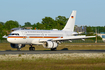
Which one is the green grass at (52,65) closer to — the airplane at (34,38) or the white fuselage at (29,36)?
the white fuselage at (29,36)

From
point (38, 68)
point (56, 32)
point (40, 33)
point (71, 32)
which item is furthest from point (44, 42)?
point (38, 68)

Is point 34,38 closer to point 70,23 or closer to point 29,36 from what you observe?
point 29,36

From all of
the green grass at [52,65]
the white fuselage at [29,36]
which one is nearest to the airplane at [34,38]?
the white fuselage at [29,36]

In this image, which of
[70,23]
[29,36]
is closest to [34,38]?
[29,36]

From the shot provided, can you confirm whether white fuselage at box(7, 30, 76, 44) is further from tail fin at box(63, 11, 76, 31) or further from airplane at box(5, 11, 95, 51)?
tail fin at box(63, 11, 76, 31)

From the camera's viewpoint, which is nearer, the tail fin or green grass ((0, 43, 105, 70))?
green grass ((0, 43, 105, 70))

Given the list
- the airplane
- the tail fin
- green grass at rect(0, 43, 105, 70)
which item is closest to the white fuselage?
the airplane

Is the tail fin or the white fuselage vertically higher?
the tail fin

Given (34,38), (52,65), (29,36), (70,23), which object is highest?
(70,23)

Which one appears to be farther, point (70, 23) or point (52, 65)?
point (70, 23)

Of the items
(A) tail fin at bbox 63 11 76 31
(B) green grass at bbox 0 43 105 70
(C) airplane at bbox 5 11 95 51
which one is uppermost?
(A) tail fin at bbox 63 11 76 31

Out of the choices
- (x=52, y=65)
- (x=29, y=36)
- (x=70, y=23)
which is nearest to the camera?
(x=52, y=65)

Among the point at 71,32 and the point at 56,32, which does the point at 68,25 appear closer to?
the point at 71,32

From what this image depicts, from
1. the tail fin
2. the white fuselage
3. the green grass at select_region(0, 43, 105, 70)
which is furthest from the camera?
the tail fin
